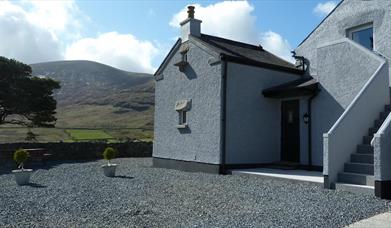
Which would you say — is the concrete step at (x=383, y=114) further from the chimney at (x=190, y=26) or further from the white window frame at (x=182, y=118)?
the chimney at (x=190, y=26)

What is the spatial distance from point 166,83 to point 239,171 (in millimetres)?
6643

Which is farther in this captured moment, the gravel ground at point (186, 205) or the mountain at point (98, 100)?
the mountain at point (98, 100)

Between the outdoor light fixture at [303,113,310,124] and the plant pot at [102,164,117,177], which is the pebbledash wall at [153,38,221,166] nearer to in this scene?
the outdoor light fixture at [303,113,310,124]

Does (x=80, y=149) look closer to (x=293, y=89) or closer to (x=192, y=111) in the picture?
(x=192, y=111)

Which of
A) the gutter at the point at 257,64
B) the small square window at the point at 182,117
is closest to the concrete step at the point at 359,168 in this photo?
the gutter at the point at 257,64

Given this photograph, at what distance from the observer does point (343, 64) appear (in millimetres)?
11789

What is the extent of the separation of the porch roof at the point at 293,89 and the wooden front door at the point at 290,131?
0.63m

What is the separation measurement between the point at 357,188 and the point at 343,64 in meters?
4.87

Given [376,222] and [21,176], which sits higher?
[376,222]

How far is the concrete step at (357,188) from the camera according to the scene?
8.08 metres

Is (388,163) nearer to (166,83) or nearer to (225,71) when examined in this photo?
(225,71)

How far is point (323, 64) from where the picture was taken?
12500 mm

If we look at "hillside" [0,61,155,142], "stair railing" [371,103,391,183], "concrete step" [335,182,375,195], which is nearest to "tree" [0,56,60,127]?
"hillside" [0,61,155,142]

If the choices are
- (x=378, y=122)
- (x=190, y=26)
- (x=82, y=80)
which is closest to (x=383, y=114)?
(x=378, y=122)
